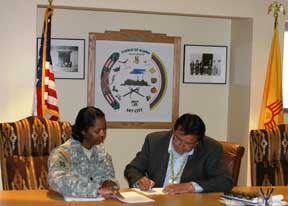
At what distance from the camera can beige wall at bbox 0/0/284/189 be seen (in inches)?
181

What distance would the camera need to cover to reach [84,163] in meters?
3.14

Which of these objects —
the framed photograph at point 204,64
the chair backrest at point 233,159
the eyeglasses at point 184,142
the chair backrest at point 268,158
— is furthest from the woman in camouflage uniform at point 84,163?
the framed photograph at point 204,64

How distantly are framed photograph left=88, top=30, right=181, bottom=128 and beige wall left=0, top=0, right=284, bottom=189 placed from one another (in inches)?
3.9

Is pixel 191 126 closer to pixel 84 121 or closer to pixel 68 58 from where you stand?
pixel 84 121

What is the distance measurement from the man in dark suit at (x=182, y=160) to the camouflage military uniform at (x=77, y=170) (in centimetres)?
28

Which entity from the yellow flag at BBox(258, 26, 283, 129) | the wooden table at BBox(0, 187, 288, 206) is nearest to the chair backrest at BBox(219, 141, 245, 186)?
the wooden table at BBox(0, 187, 288, 206)

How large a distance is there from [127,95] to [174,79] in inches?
20.6

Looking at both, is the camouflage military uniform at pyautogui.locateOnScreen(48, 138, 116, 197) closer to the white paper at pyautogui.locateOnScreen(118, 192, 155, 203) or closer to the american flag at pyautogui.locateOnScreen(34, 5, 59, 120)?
the white paper at pyautogui.locateOnScreen(118, 192, 155, 203)

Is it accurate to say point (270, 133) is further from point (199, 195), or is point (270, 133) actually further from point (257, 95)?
point (257, 95)

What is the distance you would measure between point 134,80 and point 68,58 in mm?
695

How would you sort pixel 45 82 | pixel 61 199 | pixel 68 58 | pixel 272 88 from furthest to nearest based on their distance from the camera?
pixel 68 58 → pixel 272 88 → pixel 45 82 → pixel 61 199

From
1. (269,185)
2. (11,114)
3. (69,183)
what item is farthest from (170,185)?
(11,114)

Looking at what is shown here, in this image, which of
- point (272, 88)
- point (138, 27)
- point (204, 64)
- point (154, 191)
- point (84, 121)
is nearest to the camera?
point (84, 121)

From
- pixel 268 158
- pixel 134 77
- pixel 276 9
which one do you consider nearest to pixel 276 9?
pixel 276 9
